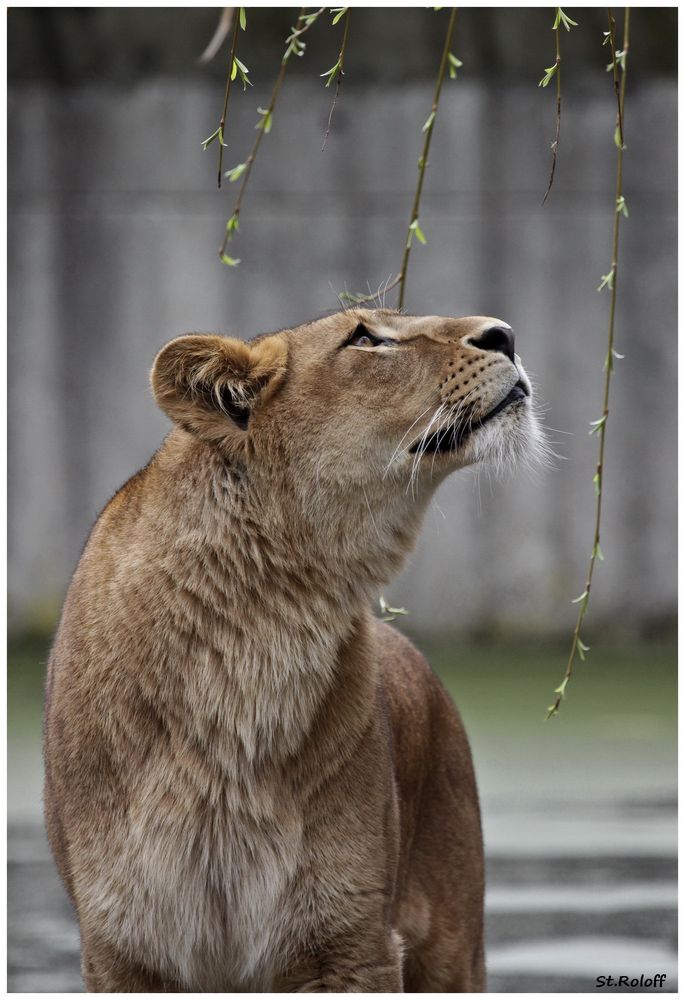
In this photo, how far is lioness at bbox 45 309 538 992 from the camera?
3336 millimetres

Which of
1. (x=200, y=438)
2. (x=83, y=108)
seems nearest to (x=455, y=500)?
(x=83, y=108)

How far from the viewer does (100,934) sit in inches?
131

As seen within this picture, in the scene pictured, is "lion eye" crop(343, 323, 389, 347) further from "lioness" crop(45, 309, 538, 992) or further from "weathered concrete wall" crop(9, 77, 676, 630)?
"weathered concrete wall" crop(9, 77, 676, 630)

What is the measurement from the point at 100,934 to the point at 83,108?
28.2 ft

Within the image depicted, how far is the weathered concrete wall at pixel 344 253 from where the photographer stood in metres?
10.7

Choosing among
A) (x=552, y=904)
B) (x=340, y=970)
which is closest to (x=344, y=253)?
(x=552, y=904)

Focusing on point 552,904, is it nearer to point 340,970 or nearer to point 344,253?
point 340,970

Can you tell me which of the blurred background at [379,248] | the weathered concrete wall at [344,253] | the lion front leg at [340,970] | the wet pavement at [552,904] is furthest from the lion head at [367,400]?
the weathered concrete wall at [344,253]

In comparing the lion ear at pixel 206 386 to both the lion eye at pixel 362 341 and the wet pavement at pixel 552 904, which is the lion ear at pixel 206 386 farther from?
the wet pavement at pixel 552 904

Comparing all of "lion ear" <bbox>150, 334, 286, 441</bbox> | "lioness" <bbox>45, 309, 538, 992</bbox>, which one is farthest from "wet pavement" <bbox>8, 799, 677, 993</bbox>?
"lion ear" <bbox>150, 334, 286, 441</bbox>

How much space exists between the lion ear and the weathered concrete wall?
7189 mm

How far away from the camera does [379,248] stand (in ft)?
35.8

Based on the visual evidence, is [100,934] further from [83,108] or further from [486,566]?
[83,108]

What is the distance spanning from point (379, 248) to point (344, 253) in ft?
0.84
